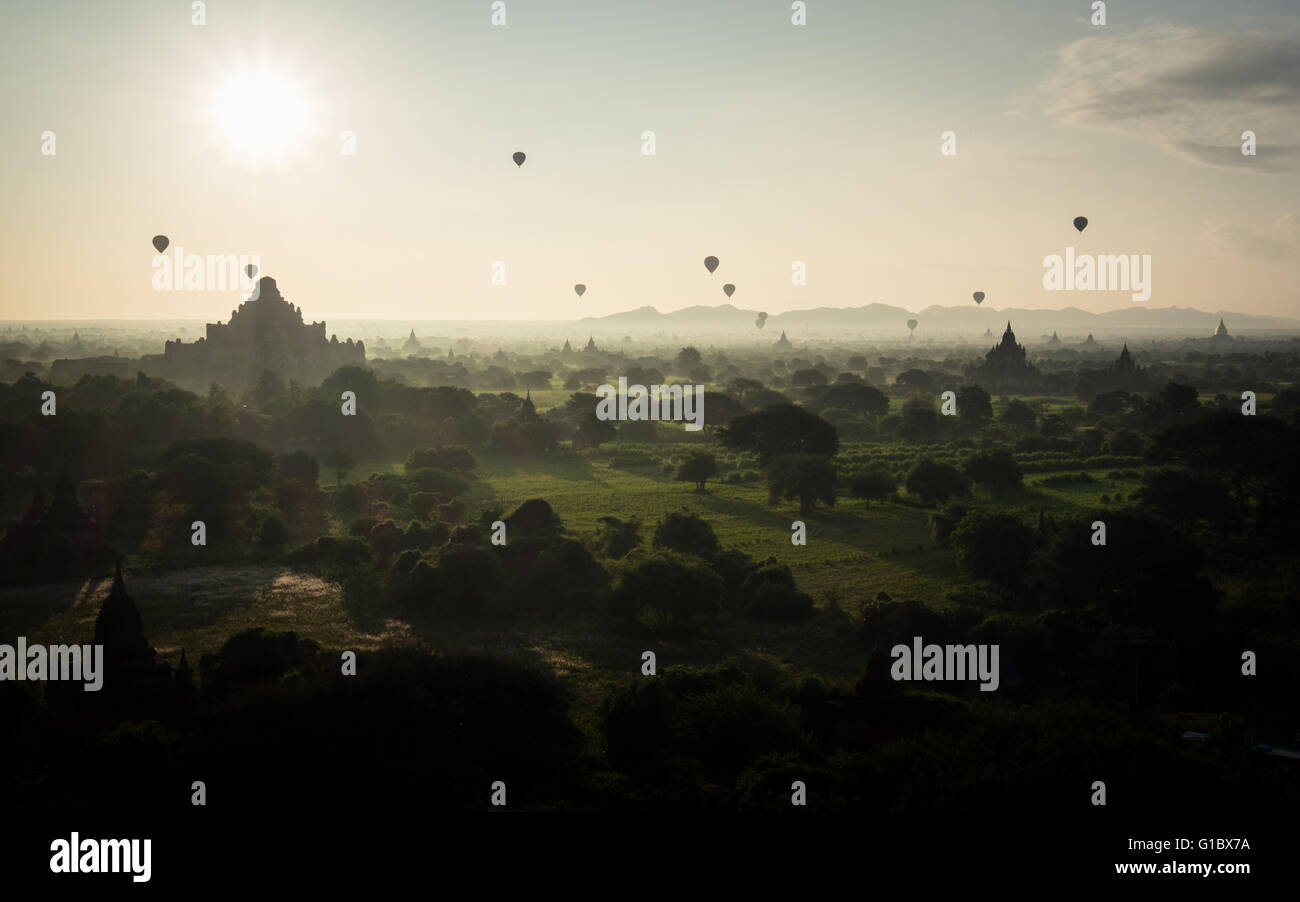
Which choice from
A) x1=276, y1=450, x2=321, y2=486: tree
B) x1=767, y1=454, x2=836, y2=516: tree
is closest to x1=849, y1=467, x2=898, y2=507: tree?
x1=767, y1=454, x2=836, y2=516: tree

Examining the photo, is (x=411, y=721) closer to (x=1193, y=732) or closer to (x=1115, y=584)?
(x=1193, y=732)

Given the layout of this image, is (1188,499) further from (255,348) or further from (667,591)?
(255,348)

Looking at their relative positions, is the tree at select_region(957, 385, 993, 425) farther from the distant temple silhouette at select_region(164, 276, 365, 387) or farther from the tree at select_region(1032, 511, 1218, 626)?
the distant temple silhouette at select_region(164, 276, 365, 387)

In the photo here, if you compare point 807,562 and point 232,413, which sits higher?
point 232,413

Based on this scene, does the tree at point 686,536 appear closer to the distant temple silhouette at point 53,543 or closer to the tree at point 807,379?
the distant temple silhouette at point 53,543

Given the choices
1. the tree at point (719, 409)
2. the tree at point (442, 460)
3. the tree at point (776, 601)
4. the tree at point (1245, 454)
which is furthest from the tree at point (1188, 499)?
the tree at point (719, 409)
